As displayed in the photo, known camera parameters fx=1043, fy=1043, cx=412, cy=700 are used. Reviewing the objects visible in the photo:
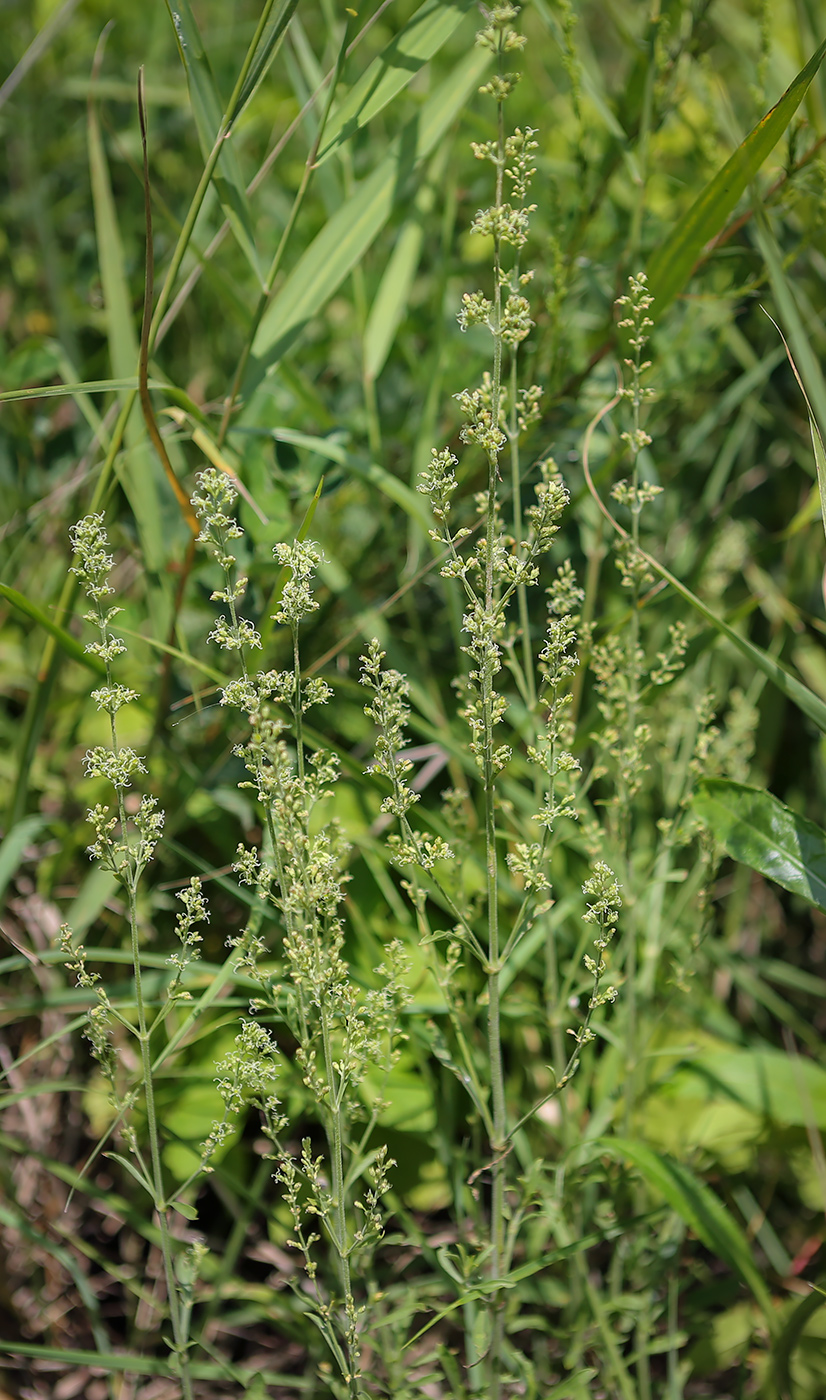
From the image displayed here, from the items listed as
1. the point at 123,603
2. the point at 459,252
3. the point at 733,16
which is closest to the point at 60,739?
the point at 123,603

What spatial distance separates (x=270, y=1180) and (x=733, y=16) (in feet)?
7.78

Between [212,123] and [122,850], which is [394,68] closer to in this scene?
[212,123]

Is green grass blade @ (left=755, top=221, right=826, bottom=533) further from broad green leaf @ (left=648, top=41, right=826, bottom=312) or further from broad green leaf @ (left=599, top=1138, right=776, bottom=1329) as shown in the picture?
broad green leaf @ (left=599, top=1138, right=776, bottom=1329)

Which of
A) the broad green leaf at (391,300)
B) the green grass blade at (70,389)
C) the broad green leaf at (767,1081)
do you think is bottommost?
the broad green leaf at (767,1081)

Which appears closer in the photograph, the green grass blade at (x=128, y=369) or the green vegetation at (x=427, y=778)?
the green vegetation at (x=427, y=778)

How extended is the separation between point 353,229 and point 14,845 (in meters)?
0.96

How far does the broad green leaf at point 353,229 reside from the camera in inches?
54.7

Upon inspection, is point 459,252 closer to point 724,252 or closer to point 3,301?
point 724,252

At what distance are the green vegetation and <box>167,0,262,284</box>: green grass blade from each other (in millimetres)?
15

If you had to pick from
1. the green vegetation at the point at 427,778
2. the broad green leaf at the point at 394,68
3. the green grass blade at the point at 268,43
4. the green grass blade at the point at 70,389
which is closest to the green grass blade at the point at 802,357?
the green vegetation at the point at 427,778

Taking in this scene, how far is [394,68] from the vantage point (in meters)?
1.23

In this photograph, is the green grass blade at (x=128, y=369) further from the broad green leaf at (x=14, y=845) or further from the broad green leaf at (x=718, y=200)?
the broad green leaf at (x=718, y=200)

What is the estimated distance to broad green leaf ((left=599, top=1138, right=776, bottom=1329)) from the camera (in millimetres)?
1112

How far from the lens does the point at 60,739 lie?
1.72 meters
